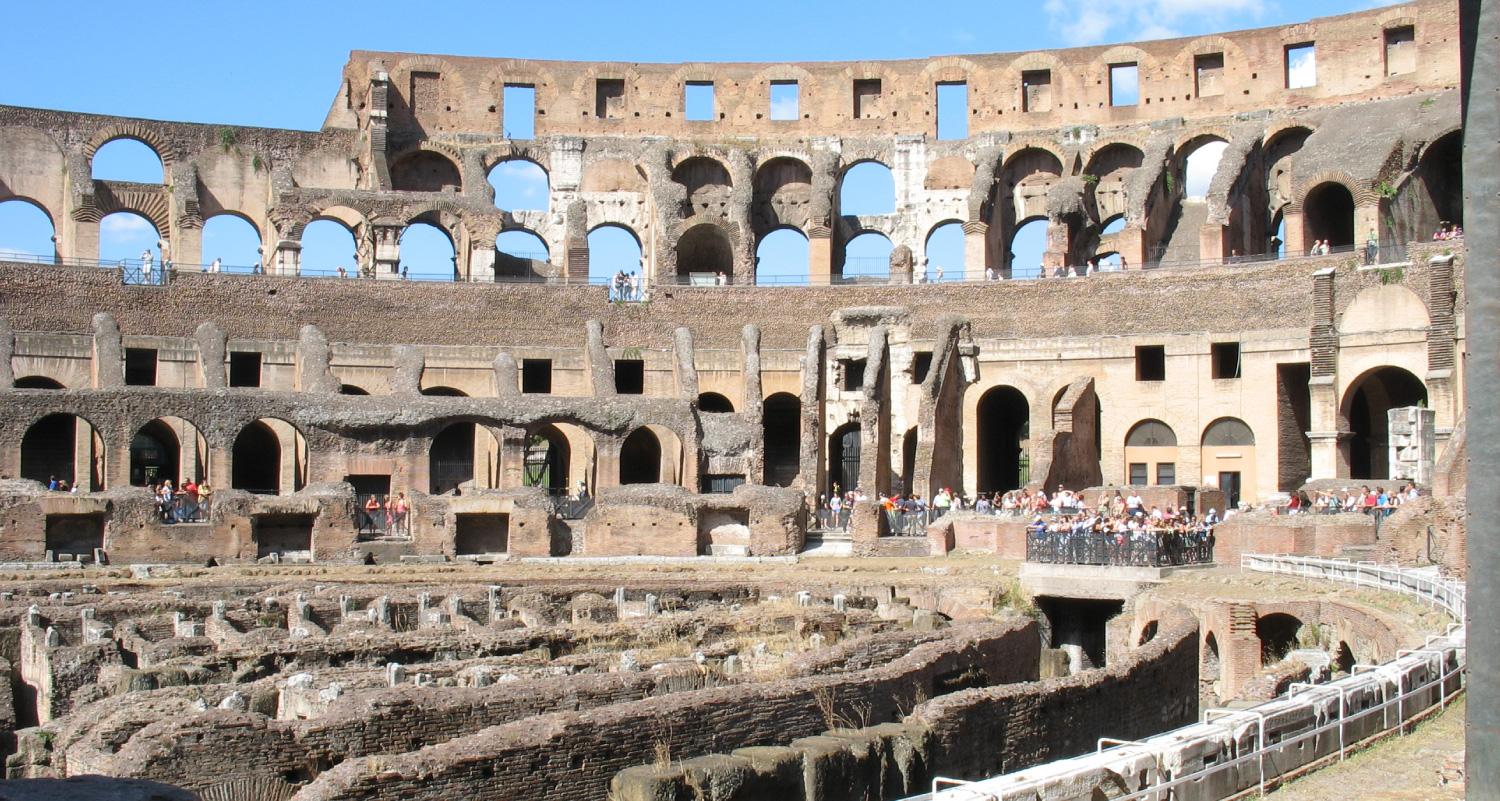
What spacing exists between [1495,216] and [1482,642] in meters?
1.81

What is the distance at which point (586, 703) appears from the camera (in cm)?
1270

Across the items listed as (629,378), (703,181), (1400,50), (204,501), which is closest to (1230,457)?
(1400,50)

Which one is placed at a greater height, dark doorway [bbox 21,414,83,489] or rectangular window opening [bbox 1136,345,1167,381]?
rectangular window opening [bbox 1136,345,1167,381]

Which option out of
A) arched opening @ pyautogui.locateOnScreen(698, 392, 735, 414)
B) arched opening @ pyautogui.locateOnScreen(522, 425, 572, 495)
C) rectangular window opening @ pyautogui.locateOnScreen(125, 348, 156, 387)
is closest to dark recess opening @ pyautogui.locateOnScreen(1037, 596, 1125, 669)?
arched opening @ pyautogui.locateOnScreen(522, 425, 572, 495)

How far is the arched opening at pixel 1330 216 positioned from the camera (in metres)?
43.9

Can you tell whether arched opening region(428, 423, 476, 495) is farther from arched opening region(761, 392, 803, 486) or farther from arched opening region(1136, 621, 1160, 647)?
arched opening region(1136, 621, 1160, 647)

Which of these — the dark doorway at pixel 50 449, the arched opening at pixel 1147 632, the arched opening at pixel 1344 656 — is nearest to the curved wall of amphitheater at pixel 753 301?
the dark doorway at pixel 50 449

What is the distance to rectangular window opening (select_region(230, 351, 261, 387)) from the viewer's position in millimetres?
40688

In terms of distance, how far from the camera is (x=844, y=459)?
42.3 meters

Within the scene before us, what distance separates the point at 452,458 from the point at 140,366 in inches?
333

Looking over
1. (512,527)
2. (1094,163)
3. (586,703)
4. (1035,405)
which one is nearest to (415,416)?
(512,527)

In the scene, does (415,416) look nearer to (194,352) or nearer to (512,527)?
(512,527)

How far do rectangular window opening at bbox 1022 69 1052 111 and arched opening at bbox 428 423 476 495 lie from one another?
881 inches

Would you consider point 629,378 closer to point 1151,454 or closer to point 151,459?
point 151,459
